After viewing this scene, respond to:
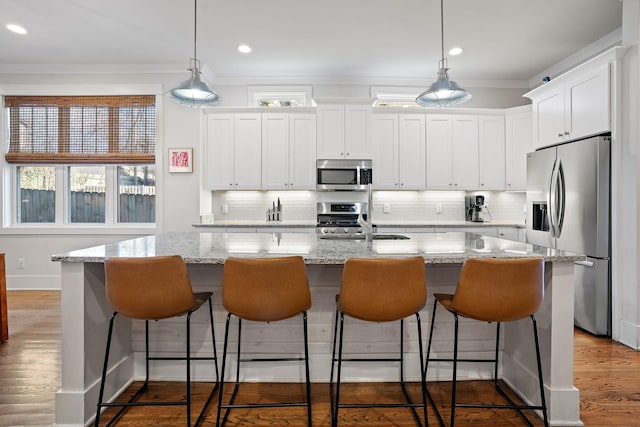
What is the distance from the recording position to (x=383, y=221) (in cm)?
495

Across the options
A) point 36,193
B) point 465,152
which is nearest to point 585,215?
point 465,152

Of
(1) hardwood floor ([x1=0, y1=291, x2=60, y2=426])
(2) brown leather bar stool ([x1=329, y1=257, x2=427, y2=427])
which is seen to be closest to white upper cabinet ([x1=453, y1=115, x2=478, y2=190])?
(2) brown leather bar stool ([x1=329, y1=257, x2=427, y2=427])

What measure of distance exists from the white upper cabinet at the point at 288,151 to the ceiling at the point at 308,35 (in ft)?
2.22

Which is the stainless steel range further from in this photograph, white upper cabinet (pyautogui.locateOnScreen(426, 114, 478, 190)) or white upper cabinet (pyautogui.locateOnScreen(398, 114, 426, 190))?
white upper cabinet (pyautogui.locateOnScreen(426, 114, 478, 190))

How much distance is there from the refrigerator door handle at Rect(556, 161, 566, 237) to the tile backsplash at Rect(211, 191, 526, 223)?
5.42 feet

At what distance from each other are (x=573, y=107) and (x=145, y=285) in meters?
4.00

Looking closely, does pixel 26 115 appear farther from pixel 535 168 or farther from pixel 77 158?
pixel 535 168

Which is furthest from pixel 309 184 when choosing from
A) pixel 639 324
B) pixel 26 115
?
pixel 26 115

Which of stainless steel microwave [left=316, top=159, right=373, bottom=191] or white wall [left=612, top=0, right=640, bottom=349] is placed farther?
stainless steel microwave [left=316, top=159, right=373, bottom=191]

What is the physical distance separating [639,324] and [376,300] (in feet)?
8.78

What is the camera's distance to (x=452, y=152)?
472 centimetres

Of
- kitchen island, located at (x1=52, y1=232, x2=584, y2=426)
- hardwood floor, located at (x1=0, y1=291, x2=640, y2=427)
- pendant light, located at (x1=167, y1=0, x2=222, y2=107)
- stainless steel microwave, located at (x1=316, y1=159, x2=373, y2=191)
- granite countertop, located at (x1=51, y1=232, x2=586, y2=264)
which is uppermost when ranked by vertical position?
pendant light, located at (x1=167, y1=0, x2=222, y2=107)

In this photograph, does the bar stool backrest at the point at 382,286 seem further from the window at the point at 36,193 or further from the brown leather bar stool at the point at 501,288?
the window at the point at 36,193

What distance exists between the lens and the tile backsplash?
195 inches
